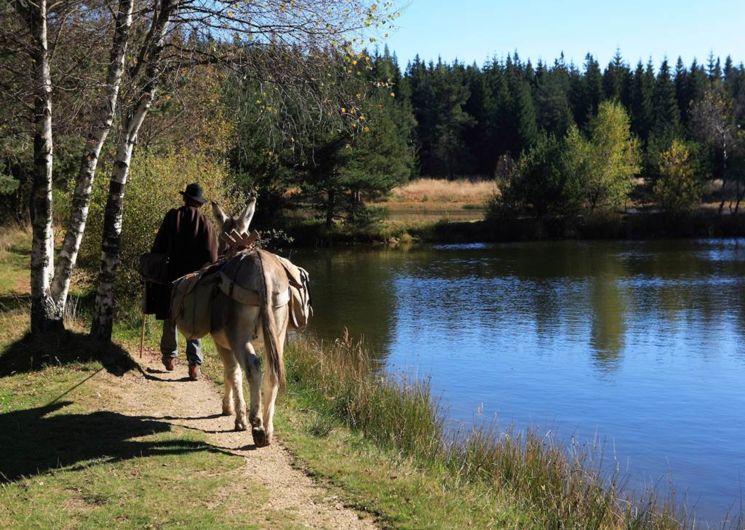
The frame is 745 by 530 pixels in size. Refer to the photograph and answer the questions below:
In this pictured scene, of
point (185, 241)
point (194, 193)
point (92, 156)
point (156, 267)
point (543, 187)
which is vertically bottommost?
point (156, 267)

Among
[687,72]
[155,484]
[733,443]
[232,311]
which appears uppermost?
[687,72]

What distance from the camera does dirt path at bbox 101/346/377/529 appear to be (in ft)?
18.7

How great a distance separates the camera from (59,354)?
9680 millimetres

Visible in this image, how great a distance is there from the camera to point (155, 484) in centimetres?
608

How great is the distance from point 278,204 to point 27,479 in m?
41.8

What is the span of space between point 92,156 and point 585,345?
13.2m

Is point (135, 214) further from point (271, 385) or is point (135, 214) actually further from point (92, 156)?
point (271, 385)

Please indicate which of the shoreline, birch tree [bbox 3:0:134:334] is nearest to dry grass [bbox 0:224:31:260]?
birch tree [bbox 3:0:134:334]

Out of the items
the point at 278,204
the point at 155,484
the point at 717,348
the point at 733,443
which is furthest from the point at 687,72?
the point at 155,484

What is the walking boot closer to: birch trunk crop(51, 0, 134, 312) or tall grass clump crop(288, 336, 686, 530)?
birch trunk crop(51, 0, 134, 312)

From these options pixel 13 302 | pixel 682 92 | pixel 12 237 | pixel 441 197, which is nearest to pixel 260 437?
pixel 13 302

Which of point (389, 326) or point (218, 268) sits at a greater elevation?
point (218, 268)

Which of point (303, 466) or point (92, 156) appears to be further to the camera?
point (92, 156)

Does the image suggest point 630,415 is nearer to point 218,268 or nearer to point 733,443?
point 733,443
